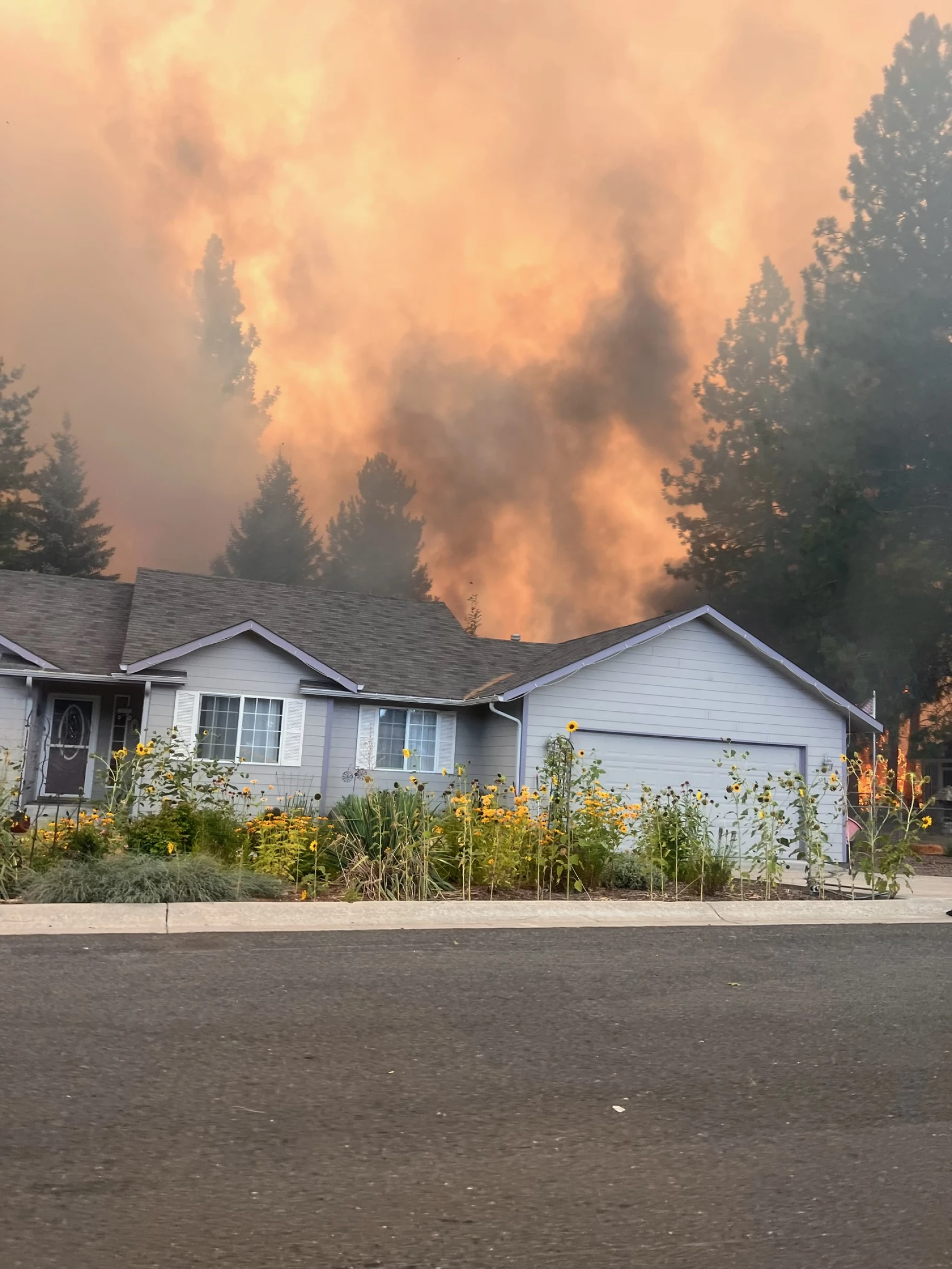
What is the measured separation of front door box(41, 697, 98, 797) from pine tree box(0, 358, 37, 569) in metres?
32.1

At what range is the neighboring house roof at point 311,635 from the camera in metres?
19.2

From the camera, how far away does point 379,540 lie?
66.9 meters

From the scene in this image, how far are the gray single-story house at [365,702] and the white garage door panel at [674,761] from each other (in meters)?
0.03

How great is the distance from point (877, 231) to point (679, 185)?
8761 millimetres

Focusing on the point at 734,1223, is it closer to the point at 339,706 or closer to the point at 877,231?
the point at 339,706

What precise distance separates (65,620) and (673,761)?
1259 cm

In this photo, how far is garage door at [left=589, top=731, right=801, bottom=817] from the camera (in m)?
19.4

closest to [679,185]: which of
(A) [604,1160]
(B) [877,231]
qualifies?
(B) [877,231]

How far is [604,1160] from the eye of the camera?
3779 mm

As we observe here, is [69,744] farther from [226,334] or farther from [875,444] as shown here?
[226,334]

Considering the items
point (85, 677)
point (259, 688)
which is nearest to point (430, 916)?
point (259, 688)

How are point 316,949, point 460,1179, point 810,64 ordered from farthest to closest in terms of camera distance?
point 810,64 < point 316,949 < point 460,1179

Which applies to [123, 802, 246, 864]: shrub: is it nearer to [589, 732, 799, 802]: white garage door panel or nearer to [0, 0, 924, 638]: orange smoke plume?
[589, 732, 799, 802]: white garage door panel

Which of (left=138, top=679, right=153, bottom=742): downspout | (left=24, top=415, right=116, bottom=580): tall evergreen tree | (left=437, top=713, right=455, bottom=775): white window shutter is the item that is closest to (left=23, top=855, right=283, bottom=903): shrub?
(left=138, top=679, right=153, bottom=742): downspout
